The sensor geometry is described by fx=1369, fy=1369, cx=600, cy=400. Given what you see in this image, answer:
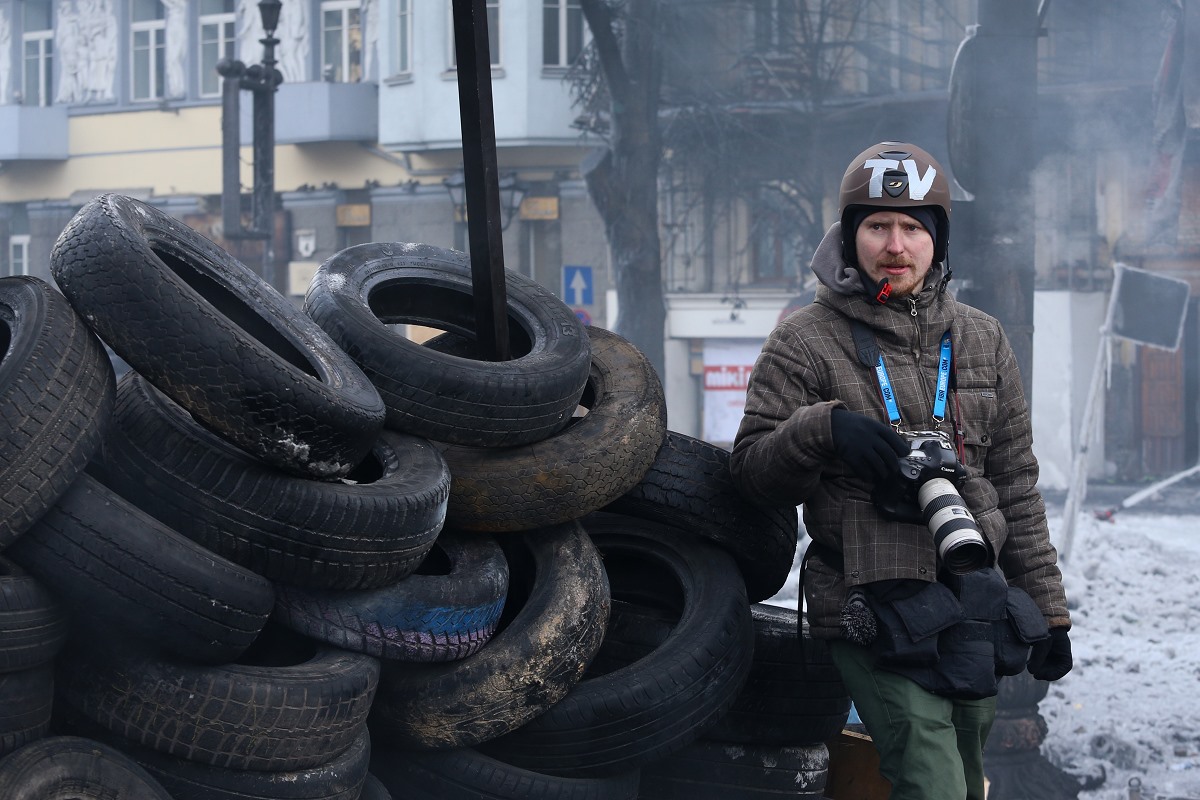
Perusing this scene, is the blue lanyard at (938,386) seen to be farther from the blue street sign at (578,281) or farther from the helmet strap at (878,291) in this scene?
the blue street sign at (578,281)

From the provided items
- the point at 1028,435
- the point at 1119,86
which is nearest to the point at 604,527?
the point at 1028,435

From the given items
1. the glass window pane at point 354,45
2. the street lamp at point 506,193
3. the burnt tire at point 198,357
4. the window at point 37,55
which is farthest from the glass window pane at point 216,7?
the burnt tire at point 198,357

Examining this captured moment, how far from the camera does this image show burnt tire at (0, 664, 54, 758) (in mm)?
2898

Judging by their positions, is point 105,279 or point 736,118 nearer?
point 105,279

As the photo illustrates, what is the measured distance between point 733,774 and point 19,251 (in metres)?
29.9

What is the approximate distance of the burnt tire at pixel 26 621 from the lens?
291cm

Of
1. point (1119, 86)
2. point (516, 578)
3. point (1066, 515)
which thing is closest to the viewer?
point (516, 578)

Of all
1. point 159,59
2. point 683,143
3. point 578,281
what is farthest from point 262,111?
point 159,59

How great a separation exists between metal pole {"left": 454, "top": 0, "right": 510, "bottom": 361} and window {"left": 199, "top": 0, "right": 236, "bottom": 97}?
2613 centimetres

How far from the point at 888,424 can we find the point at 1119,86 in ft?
53.4

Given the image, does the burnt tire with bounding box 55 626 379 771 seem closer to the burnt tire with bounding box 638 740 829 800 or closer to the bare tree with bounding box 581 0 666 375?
the burnt tire with bounding box 638 740 829 800

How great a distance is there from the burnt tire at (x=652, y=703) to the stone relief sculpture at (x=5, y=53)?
99.2 feet

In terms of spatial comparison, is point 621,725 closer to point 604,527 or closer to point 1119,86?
point 604,527

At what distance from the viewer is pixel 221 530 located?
10.7 feet
